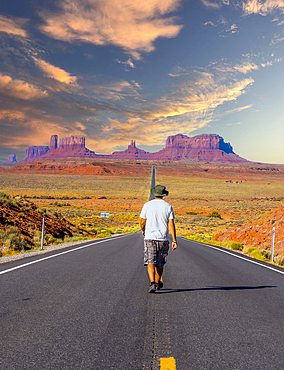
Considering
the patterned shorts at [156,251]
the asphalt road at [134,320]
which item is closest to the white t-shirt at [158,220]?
the patterned shorts at [156,251]

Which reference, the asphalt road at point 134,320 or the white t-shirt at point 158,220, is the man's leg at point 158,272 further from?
the white t-shirt at point 158,220

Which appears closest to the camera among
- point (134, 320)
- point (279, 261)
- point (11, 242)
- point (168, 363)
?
point (168, 363)

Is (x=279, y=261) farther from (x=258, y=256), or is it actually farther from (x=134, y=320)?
(x=134, y=320)

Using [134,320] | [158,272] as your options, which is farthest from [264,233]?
[134,320]

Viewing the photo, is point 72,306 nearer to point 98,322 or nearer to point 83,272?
point 98,322

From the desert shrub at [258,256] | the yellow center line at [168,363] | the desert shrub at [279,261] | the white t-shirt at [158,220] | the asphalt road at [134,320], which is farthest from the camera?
the desert shrub at [258,256]

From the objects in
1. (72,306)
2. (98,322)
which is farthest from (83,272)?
(98,322)

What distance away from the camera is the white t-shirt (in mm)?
5176

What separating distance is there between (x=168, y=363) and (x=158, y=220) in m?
2.58

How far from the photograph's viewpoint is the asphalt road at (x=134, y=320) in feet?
9.91

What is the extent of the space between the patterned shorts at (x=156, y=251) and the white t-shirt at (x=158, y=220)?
0.35 ft

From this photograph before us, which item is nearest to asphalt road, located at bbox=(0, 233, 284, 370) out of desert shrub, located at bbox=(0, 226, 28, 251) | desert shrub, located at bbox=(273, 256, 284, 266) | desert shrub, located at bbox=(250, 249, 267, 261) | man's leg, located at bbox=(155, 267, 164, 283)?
man's leg, located at bbox=(155, 267, 164, 283)

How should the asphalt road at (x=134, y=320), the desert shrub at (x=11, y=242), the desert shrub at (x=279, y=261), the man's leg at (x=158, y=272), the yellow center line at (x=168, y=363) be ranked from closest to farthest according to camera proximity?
the yellow center line at (x=168, y=363) < the asphalt road at (x=134, y=320) < the man's leg at (x=158, y=272) < the desert shrub at (x=279, y=261) < the desert shrub at (x=11, y=242)

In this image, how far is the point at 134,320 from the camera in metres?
4.04
